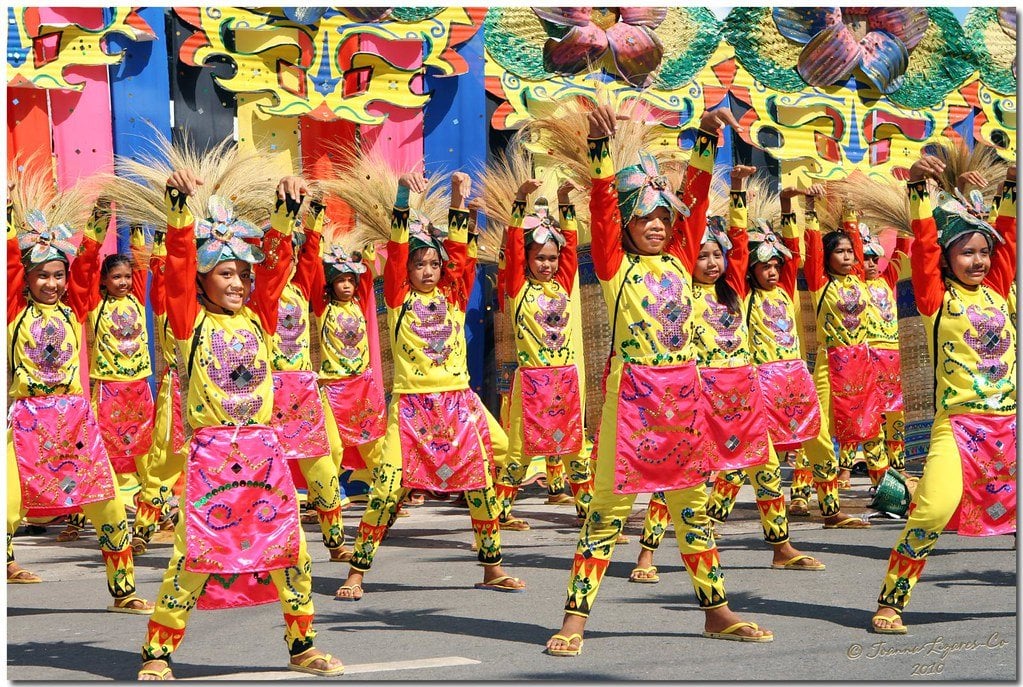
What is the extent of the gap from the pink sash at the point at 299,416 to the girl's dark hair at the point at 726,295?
8.29 feet

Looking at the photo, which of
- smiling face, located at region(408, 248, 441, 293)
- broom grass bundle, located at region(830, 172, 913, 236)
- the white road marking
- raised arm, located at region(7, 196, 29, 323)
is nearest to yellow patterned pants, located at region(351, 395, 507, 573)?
smiling face, located at region(408, 248, 441, 293)

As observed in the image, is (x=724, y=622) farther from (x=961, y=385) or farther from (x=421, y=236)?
(x=421, y=236)

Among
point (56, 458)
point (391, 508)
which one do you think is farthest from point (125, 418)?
point (391, 508)

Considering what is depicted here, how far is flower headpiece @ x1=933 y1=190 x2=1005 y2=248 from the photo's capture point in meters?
6.21

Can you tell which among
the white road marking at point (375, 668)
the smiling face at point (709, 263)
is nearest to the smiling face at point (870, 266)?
the smiling face at point (709, 263)

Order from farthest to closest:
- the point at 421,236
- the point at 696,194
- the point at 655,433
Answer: the point at 421,236 → the point at 696,194 → the point at 655,433

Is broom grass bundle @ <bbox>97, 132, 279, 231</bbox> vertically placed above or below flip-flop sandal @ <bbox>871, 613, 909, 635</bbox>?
above

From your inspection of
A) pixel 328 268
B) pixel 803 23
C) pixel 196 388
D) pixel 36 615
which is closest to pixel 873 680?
pixel 196 388

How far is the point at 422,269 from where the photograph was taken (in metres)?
7.48

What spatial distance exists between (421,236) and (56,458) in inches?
88.7

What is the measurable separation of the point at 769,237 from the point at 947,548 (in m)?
2.31

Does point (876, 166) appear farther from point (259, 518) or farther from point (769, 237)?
point (259, 518)

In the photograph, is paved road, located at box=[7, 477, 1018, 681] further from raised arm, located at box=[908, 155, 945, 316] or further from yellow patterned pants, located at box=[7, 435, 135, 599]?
raised arm, located at box=[908, 155, 945, 316]

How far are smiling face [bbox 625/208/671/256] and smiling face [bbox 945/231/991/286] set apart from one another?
4.48 feet
